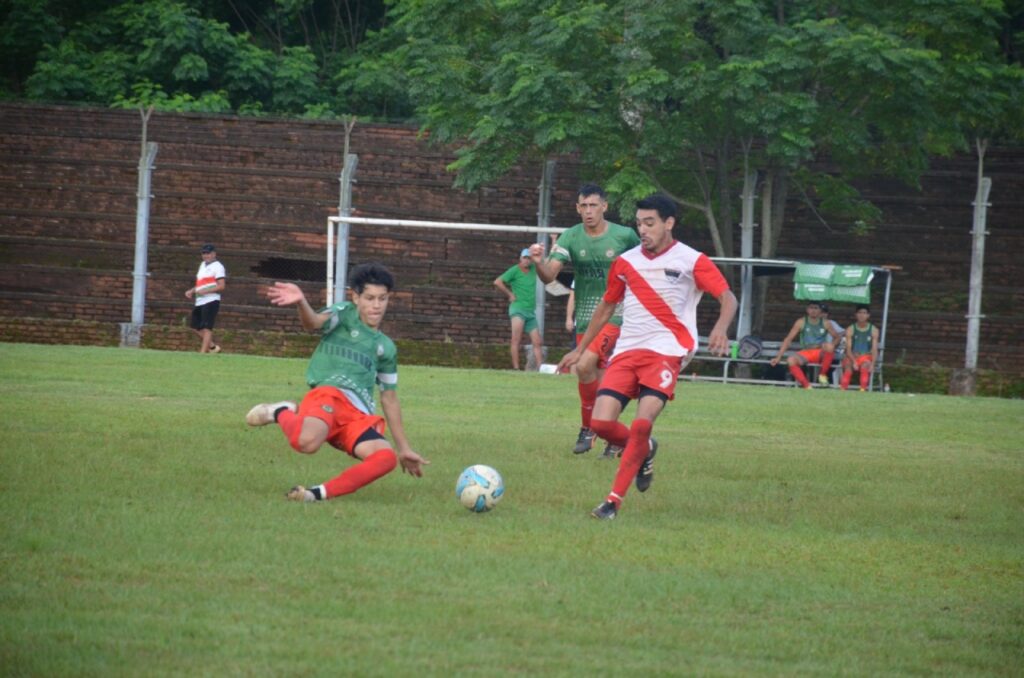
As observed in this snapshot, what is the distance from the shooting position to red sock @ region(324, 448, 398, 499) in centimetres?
848

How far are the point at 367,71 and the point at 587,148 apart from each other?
993cm

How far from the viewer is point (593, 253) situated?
12266 millimetres

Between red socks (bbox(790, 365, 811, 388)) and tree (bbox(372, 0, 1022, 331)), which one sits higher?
tree (bbox(372, 0, 1022, 331))

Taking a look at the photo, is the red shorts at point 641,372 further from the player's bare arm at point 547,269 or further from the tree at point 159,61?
the tree at point 159,61

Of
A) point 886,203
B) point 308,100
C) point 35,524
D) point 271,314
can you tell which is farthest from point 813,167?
→ point 35,524

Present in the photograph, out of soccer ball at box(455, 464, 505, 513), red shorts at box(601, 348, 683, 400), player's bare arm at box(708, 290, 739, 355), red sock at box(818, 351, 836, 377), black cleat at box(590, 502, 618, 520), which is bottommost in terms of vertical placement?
red sock at box(818, 351, 836, 377)

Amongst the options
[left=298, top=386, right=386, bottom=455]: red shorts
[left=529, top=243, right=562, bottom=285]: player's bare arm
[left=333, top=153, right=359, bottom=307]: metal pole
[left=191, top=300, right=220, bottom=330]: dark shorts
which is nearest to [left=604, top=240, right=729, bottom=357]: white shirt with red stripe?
[left=298, top=386, right=386, bottom=455]: red shorts

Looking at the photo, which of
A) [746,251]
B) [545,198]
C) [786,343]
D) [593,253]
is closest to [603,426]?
[593,253]

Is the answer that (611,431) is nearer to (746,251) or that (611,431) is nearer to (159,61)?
(746,251)

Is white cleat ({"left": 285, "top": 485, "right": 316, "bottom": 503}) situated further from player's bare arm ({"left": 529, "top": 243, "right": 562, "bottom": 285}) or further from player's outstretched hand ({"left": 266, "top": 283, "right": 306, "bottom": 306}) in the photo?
player's bare arm ({"left": 529, "top": 243, "right": 562, "bottom": 285})

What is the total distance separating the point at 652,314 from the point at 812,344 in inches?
598

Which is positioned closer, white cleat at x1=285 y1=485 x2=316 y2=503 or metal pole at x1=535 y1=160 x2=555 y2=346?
white cleat at x1=285 y1=485 x2=316 y2=503

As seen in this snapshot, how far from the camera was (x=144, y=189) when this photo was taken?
2603cm

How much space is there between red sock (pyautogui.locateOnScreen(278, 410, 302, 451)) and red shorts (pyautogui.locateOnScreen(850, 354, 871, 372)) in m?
15.9
